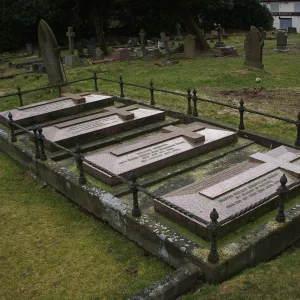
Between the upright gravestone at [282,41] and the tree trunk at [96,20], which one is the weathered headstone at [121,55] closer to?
the tree trunk at [96,20]

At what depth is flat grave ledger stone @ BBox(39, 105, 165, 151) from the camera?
30.5ft

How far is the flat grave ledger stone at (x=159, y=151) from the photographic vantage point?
7.56 metres

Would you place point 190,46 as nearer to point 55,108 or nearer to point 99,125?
point 55,108

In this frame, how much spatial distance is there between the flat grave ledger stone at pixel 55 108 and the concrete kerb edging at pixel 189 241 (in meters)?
4.08

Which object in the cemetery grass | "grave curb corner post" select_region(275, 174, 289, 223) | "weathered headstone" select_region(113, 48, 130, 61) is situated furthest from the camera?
"weathered headstone" select_region(113, 48, 130, 61)

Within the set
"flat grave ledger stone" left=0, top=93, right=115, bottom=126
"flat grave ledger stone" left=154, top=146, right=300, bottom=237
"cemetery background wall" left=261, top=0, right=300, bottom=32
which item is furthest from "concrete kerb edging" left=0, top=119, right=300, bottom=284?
"cemetery background wall" left=261, top=0, right=300, bottom=32

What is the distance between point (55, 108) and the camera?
37.3 ft

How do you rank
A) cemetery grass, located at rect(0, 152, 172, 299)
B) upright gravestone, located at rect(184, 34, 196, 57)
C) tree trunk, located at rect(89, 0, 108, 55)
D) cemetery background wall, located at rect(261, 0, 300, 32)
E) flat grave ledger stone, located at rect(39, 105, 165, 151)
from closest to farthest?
cemetery grass, located at rect(0, 152, 172, 299)
flat grave ledger stone, located at rect(39, 105, 165, 151)
upright gravestone, located at rect(184, 34, 196, 57)
tree trunk, located at rect(89, 0, 108, 55)
cemetery background wall, located at rect(261, 0, 300, 32)

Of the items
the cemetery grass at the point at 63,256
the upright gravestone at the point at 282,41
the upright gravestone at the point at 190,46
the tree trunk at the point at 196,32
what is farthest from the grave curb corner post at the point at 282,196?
the tree trunk at the point at 196,32

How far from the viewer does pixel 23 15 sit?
106ft

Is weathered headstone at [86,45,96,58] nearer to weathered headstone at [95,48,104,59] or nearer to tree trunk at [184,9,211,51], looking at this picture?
weathered headstone at [95,48,104,59]

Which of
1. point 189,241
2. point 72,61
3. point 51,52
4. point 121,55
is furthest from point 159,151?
point 121,55

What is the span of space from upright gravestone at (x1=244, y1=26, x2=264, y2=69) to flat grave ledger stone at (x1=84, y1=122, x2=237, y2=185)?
1040 cm

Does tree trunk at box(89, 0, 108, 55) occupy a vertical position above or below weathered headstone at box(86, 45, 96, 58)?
above
